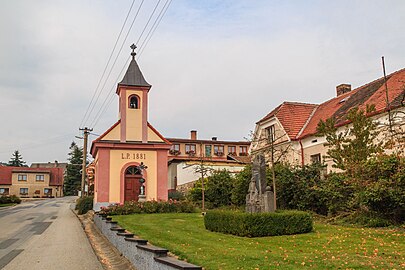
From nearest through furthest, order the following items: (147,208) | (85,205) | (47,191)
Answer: (147,208) → (85,205) → (47,191)

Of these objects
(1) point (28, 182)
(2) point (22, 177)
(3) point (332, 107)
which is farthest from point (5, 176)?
(3) point (332, 107)

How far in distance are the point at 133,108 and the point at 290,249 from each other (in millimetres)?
21161

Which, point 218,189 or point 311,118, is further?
point 311,118

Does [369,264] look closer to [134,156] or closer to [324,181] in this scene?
[324,181]

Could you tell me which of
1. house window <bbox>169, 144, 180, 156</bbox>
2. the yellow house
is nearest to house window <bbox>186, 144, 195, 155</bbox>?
house window <bbox>169, 144, 180, 156</bbox>

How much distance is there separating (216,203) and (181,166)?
11.8 m

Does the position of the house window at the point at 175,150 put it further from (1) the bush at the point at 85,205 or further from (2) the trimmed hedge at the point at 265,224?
(2) the trimmed hedge at the point at 265,224

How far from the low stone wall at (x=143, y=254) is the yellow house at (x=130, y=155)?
1276 centimetres

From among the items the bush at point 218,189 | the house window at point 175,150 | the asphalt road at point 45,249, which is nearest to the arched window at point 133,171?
the bush at point 218,189

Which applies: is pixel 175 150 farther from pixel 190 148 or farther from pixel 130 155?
pixel 130 155

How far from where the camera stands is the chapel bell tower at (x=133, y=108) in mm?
29250

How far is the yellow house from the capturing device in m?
28.0

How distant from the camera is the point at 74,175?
303ft

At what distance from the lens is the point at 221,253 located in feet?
32.3
